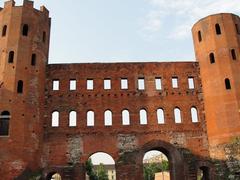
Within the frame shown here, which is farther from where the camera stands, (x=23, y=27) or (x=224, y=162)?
(x=23, y=27)

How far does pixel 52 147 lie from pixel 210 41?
1526cm

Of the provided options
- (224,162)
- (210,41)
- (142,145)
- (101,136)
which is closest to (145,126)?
(142,145)

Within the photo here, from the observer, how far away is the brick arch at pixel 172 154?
870 inches

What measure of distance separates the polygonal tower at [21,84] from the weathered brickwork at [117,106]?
71 millimetres

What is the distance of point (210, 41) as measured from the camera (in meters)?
24.4

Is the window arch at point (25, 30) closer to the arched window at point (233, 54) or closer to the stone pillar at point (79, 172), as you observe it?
the stone pillar at point (79, 172)

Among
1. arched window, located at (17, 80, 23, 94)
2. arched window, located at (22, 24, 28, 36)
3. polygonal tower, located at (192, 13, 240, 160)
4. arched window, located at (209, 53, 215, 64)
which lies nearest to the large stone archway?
polygonal tower, located at (192, 13, 240, 160)

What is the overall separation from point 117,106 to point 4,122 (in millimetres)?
8510

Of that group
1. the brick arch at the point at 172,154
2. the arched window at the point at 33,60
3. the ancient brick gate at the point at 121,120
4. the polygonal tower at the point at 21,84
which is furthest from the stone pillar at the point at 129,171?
the arched window at the point at 33,60

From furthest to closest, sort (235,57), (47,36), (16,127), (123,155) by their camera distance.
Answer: (47,36), (235,57), (123,155), (16,127)

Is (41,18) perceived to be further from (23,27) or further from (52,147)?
(52,147)

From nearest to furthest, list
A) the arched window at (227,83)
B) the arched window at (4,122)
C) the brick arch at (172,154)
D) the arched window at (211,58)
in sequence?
the arched window at (4,122)
the brick arch at (172,154)
the arched window at (227,83)
the arched window at (211,58)

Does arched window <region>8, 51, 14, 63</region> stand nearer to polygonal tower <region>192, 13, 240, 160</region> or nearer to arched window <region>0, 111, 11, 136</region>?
arched window <region>0, 111, 11, 136</region>

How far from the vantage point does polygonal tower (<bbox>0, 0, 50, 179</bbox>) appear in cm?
2027
